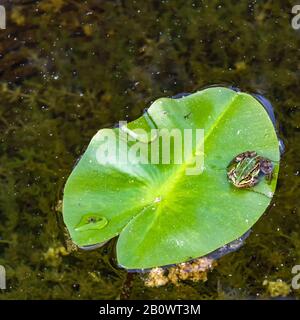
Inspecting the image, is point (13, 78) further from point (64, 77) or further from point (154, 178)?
point (154, 178)

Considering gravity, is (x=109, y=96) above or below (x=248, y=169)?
above

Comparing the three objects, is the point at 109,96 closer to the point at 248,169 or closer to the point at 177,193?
the point at 177,193

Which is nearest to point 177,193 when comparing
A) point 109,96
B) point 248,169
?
point 248,169

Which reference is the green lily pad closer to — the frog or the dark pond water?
the frog

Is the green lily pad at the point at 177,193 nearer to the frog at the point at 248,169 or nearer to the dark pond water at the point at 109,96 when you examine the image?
the frog at the point at 248,169

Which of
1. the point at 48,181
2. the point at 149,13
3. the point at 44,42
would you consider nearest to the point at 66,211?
the point at 48,181

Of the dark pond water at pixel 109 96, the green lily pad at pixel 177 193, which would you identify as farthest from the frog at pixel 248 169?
the dark pond water at pixel 109 96
